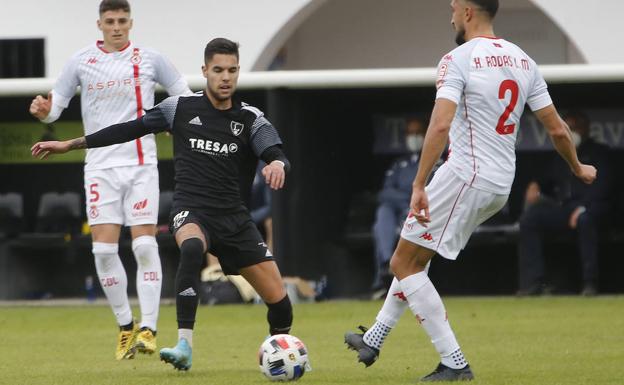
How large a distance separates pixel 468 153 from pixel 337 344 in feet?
10.3

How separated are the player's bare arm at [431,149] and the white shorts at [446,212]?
0.24 meters

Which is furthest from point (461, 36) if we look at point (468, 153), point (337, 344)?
point (337, 344)

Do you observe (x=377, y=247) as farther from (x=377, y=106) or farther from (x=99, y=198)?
(x=99, y=198)

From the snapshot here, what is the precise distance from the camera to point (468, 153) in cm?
703

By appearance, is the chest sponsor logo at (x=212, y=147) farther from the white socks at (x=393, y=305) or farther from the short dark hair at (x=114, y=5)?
the short dark hair at (x=114, y=5)

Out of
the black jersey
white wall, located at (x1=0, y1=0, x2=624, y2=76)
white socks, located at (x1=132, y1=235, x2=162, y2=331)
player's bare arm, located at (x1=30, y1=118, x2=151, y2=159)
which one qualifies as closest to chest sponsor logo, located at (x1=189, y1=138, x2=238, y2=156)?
the black jersey

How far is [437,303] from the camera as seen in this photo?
7.12m

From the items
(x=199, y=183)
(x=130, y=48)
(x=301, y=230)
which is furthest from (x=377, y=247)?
(x=199, y=183)

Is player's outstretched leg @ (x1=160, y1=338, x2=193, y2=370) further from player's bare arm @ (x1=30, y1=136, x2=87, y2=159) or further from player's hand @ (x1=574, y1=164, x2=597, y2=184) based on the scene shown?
player's hand @ (x1=574, y1=164, x2=597, y2=184)

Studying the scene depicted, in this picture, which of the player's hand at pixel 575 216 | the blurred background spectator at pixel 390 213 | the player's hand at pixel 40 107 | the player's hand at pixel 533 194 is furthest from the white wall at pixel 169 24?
the player's hand at pixel 40 107

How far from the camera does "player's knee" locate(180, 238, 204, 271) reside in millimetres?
7391

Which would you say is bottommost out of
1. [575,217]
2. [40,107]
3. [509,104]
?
[575,217]

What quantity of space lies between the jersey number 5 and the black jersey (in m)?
1.21

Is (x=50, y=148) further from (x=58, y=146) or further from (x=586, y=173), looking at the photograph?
(x=586, y=173)
